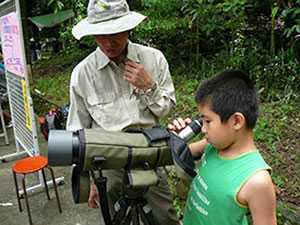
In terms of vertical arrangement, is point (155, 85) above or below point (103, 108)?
above

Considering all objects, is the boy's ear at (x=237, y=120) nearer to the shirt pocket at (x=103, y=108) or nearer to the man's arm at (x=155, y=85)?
the man's arm at (x=155, y=85)

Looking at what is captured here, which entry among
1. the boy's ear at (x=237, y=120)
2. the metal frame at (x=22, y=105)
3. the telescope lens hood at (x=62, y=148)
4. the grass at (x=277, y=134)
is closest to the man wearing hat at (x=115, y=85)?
the telescope lens hood at (x=62, y=148)

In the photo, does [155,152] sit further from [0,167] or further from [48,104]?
[48,104]

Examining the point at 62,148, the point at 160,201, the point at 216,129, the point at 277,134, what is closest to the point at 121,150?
the point at 62,148

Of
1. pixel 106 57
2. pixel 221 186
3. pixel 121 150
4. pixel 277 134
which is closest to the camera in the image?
pixel 221 186

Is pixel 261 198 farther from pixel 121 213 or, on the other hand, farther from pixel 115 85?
pixel 115 85

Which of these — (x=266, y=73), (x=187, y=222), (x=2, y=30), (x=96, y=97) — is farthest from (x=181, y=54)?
(x=187, y=222)

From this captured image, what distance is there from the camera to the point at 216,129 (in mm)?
1200

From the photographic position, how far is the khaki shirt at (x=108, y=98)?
1718mm

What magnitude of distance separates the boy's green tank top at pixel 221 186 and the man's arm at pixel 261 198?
3cm

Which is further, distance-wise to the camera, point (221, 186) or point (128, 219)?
point (128, 219)

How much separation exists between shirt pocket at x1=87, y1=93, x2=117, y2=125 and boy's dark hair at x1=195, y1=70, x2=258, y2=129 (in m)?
0.56

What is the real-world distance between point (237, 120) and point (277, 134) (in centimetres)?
227

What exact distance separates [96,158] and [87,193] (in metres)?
0.27
